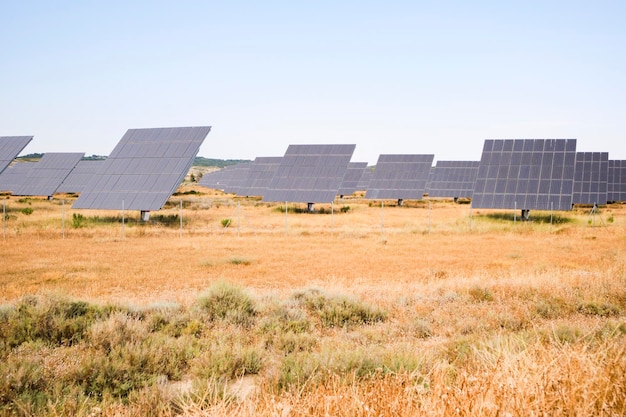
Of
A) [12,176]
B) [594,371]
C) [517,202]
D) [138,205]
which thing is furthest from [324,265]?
[12,176]

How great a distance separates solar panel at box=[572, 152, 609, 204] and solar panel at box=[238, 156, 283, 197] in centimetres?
3394

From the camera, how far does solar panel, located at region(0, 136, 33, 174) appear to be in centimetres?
3688

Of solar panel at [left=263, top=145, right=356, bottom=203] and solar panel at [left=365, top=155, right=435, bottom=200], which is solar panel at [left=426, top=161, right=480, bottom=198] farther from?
solar panel at [left=263, top=145, right=356, bottom=203]

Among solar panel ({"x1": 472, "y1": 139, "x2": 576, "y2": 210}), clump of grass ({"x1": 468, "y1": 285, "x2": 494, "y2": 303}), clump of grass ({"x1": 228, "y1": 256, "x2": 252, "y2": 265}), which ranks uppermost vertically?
solar panel ({"x1": 472, "y1": 139, "x2": 576, "y2": 210})

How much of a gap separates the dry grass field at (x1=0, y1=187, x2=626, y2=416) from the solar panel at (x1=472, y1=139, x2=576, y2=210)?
9.10m

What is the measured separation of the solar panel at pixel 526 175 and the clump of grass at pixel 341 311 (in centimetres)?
2335

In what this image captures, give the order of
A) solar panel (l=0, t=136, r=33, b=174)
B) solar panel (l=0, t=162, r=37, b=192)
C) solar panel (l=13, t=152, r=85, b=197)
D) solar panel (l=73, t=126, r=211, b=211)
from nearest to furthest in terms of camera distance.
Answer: solar panel (l=73, t=126, r=211, b=211), solar panel (l=0, t=136, r=33, b=174), solar panel (l=13, t=152, r=85, b=197), solar panel (l=0, t=162, r=37, b=192)

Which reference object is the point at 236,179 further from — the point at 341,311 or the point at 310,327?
the point at 310,327

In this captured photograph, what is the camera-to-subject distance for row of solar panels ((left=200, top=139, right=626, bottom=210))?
32.7 meters

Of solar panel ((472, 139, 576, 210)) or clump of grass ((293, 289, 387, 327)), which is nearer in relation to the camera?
clump of grass ((293, 289, 387, 327))

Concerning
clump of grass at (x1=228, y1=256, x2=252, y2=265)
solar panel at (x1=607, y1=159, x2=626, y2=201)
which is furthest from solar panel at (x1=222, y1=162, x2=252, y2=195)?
clump of grass at (x1=228, y1=256, x2=252, y2=265)

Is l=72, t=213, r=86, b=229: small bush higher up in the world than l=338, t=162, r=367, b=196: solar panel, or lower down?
lower down

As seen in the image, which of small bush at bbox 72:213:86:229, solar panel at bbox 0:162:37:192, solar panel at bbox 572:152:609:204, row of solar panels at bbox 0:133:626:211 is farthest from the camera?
solar panel at bbox 0:162:37:192

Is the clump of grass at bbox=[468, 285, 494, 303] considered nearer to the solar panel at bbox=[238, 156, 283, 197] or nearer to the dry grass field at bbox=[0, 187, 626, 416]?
the dry grass field at bbox=[0, 187, 626, 416]
